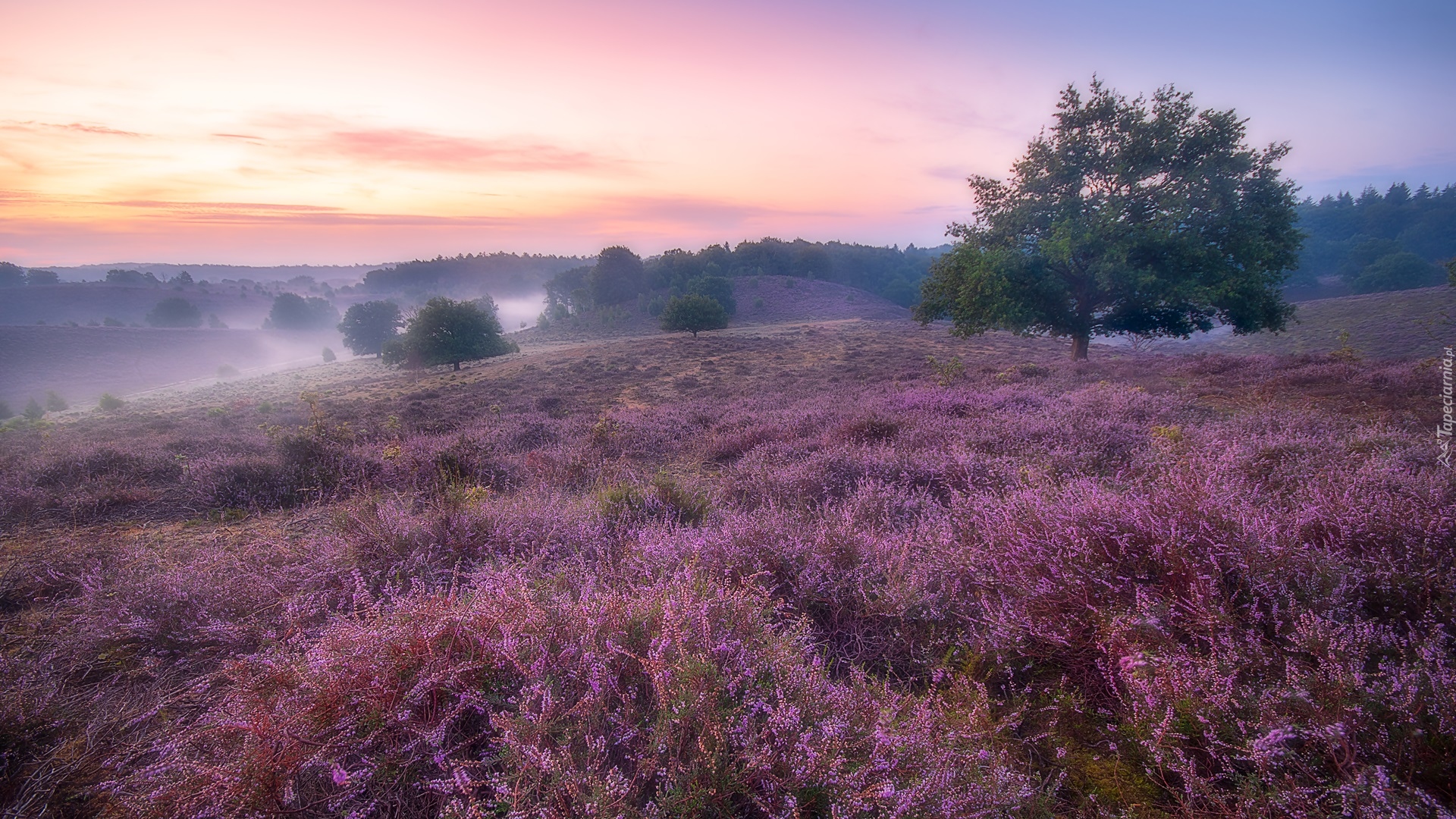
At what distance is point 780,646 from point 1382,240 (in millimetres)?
90757

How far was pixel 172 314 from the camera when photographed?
8469 centimetres

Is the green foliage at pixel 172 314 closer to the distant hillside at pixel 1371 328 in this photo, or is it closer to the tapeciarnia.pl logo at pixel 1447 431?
the tapeciarnia.pl logo at pixel 1447 431

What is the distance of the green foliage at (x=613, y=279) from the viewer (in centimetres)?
6444

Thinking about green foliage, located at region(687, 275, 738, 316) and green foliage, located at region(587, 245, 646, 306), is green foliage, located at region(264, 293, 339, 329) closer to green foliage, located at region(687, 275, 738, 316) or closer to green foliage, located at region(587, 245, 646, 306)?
green foliage, located at region(587, 245, 646, 306)

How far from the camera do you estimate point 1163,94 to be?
50.4 ft

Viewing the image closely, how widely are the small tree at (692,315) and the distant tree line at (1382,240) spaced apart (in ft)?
186

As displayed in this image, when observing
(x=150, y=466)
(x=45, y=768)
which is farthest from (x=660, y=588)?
(x=150, y=466)

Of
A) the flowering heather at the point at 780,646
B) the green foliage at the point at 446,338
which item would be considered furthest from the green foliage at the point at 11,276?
the flowering heather at the point at 780,646

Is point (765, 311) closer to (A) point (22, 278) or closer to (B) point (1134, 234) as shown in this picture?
(B) point (1134, 234)

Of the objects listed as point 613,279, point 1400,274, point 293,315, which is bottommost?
point 293,315

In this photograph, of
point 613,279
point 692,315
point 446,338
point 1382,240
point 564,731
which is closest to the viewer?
point 564,731

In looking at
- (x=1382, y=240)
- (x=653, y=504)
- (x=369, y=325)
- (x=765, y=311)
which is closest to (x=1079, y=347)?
(x=653, y=504)

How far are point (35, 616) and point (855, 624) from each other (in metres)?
5.03

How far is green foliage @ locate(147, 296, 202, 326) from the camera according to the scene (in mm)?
84375
